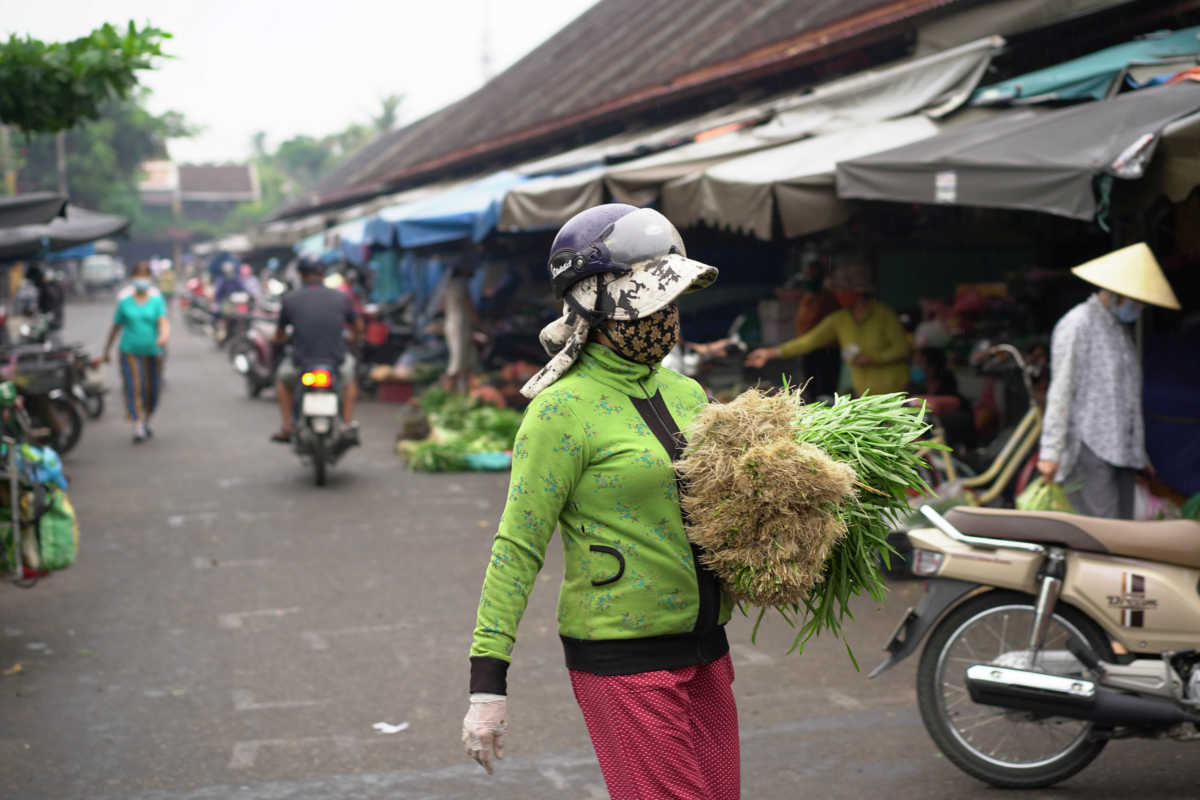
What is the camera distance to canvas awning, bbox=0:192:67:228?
337 inches

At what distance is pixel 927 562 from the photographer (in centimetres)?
466

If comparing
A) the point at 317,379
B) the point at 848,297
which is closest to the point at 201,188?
the point at 317,379

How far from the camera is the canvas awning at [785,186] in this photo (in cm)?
806

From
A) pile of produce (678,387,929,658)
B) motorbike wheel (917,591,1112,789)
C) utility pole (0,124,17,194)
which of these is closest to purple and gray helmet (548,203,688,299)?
pile of produce (678,387,929,658)

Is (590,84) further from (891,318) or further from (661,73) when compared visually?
(891,318)

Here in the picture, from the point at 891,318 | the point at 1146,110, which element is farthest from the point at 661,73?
the point at 1146,110

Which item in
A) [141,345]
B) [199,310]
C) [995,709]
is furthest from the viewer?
[199,310]

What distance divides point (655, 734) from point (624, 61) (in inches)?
813

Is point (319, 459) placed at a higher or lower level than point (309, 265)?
lower

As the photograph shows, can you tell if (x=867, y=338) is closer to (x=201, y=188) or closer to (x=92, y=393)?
(x=92, y=393)

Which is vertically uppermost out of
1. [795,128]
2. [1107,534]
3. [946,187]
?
[795,128]

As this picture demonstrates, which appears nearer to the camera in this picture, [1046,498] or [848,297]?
[1046,498]

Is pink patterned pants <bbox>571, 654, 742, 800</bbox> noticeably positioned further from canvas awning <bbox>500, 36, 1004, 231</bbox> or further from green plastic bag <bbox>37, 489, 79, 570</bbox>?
canvas awning <bbox>500, 36, 1004, 231</bbox>

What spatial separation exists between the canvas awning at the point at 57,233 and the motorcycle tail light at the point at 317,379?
2231 mm
